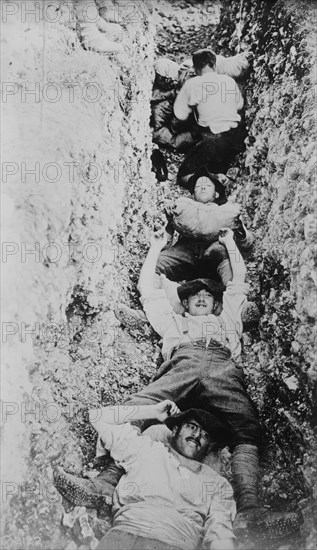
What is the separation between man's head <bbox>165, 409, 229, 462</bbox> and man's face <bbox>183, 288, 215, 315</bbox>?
19.2 inches

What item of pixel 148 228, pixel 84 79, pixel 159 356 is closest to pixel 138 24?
pixel 84 79

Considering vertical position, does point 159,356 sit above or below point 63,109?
below

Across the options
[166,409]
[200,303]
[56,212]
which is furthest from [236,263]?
[56,212]

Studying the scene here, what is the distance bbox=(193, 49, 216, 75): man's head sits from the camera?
419cm

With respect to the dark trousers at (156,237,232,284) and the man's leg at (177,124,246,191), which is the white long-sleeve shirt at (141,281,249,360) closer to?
the dark trousers at (156,237,232,284)

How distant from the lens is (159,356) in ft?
12.1

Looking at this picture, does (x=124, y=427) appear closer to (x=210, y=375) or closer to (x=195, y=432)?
(x=195, y=432)

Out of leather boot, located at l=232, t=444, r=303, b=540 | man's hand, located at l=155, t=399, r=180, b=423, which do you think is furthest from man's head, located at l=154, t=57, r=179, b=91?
leather boot, located at l=232, t=444, r=303, b=540

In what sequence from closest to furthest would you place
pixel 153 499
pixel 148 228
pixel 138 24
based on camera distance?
pixel 153 499, pixel 148 228, pixel 138 24

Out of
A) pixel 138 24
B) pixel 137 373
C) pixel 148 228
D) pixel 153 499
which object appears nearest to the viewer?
pixel 153 499

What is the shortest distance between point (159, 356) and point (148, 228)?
2.12ft

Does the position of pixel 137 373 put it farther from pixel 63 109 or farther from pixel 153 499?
→ pixel 63 109

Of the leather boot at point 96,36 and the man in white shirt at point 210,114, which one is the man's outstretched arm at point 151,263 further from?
the leather boot at point 96,36

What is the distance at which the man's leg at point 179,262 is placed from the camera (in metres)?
3.86
